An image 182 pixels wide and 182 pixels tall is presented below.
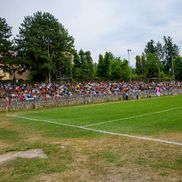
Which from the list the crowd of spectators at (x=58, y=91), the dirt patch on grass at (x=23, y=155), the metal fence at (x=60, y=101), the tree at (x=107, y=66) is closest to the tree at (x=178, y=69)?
the tree at (x=107, y=66)

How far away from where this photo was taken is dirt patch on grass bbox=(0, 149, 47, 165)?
8.06 meters

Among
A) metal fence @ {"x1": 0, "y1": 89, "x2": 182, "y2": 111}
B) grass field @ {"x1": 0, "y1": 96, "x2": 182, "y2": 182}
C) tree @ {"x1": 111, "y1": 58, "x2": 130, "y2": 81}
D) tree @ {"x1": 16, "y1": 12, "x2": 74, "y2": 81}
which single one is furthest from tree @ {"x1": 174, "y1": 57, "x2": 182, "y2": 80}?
grass field @ {"x1": 0, "y1": 96, "x2": 182, "y2": 182}

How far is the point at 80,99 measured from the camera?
38.6 m

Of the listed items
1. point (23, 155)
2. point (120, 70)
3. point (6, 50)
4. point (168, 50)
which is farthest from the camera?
point (168, 50)

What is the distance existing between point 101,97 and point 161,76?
60.5 meters

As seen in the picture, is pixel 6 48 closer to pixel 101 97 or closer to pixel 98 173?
pixel 101 97

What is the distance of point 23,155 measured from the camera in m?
8.38

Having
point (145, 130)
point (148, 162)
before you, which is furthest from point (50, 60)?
point (148, 162)

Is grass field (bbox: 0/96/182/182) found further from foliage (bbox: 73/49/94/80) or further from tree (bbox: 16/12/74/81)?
foliage (bbox: 73/49/94/80)

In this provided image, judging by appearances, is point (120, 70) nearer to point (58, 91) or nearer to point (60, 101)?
point (58, 91)

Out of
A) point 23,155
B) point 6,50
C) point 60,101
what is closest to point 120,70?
point 6,50

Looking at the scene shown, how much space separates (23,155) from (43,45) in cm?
5101

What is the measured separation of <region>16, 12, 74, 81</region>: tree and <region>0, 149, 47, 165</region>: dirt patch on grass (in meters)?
47.1

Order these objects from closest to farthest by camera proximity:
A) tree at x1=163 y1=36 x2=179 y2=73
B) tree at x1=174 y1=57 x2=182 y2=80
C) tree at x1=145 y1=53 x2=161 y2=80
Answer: tree at x1=145 y1=53 x2=161 y2=80, tree at x1=174 y1=57 x2=182 y2=80, tree at x1=163 y1=36 x2=179 y2=73
